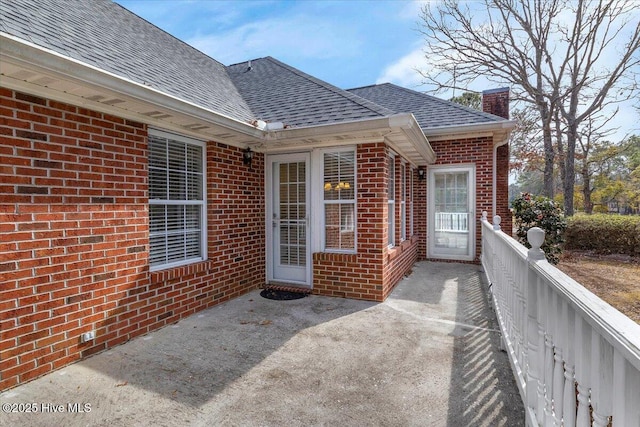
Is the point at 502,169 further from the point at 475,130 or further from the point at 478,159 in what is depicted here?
the point at 475,130

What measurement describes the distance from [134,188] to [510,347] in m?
4.19

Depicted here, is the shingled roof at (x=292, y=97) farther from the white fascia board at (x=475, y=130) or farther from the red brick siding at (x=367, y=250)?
the white fascia board at (x=475, y=130)

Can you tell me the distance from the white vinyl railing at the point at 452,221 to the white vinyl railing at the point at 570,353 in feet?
19.4

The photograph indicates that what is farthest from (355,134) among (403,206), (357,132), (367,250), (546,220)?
(546,220)

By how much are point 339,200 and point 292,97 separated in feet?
7.54

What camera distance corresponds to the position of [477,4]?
12.2 m

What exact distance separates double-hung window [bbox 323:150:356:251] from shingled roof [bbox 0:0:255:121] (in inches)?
64.1

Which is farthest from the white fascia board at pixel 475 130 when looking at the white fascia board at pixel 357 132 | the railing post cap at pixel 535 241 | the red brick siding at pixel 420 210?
the railing post cap at pixel 535 241

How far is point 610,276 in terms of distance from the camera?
24.2 ft

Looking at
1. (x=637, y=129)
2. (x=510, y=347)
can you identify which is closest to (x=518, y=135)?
(x=637, y=129)

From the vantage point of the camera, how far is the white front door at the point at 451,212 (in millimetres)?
7977

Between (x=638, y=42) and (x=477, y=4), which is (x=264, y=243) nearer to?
(x=477, y=4)

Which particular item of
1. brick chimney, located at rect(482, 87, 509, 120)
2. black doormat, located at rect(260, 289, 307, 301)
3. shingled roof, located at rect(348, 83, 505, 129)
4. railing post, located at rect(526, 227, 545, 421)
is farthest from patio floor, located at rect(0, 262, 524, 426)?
brick chimney, located at rect(482, 87, 509, 120)

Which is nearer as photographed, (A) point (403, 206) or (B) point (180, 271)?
(B) point (180, 271)
